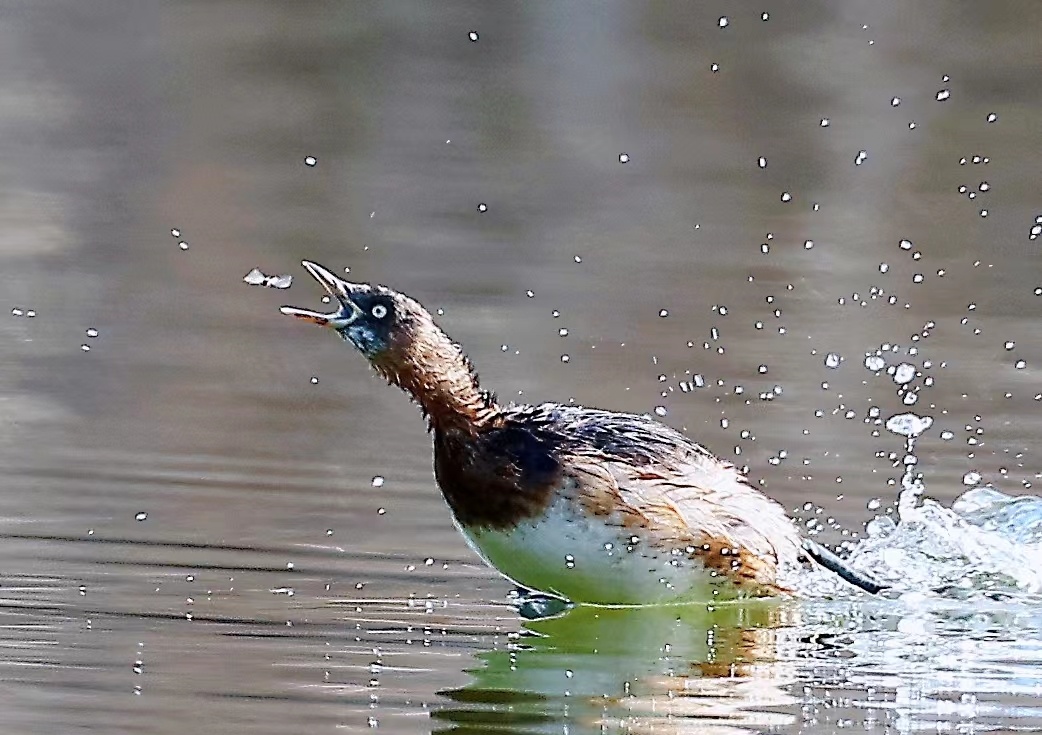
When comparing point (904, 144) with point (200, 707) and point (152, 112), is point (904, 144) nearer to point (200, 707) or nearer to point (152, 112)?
point (152, 112)

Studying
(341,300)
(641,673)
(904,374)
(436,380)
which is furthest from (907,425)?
(641,673)

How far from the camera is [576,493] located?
23.4ft

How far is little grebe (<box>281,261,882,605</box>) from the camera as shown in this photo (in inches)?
280

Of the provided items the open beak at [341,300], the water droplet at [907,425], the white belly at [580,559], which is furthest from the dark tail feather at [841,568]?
the water droplet at [907,425]

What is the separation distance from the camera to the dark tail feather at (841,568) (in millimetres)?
7590

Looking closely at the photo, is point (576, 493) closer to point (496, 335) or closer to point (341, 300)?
point (341, 300)

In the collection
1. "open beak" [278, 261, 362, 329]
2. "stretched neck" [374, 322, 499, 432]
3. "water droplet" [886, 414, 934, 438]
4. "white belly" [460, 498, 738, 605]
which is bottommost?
"white belly" [460, 498, 738, 605]

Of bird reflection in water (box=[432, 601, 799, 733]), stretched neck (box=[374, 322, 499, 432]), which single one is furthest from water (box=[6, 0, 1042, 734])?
stretched neck (box=[374, 322, 499, 432])

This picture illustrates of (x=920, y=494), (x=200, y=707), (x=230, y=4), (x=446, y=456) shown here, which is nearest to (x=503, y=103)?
(x=230, y=4)

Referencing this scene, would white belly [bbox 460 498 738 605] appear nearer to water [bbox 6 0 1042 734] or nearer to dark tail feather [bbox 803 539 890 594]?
water [bbox 6 0 1042 734]

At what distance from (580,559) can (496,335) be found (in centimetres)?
426

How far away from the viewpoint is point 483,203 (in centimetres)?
1537

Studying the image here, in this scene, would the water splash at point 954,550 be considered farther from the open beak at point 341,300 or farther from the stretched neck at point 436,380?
the open beak at point 341,300

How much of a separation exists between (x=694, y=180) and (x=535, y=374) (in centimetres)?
613
